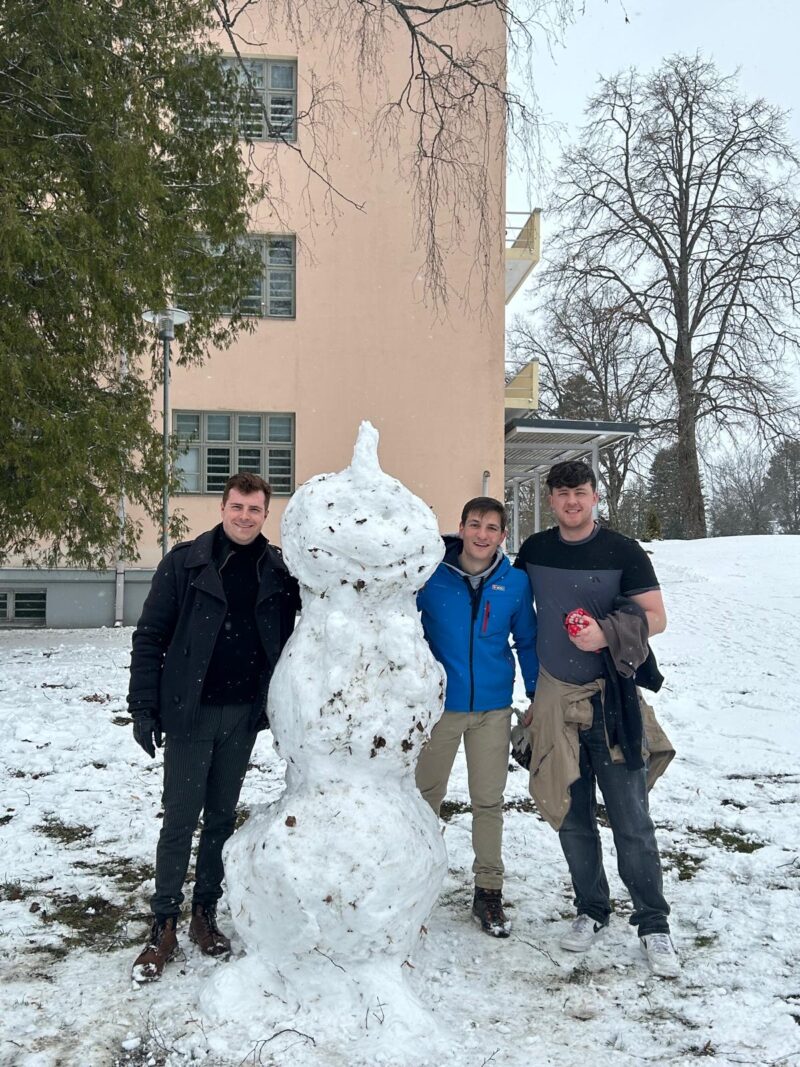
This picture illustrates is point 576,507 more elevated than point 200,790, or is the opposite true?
point 576,507

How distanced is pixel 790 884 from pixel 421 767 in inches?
73.0

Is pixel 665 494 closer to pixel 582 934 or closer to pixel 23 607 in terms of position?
pixel 23 607

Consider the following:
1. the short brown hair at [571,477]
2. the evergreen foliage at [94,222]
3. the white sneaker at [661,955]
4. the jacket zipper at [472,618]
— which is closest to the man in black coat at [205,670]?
the jacket zipper at [472,618]


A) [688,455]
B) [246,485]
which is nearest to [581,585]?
[246,485]

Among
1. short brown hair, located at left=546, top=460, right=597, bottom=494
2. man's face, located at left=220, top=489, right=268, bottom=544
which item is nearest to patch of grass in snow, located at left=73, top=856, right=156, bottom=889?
A: man's face, located at left=220, top=489, right=268, bottom=544

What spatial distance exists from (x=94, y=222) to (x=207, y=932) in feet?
19.4

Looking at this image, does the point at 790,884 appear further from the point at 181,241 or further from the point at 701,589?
the point at 701,589

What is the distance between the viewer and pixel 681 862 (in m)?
4.21

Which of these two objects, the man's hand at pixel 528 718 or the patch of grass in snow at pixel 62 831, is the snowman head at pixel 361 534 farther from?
the patch of grass in snow at pixel 62 831

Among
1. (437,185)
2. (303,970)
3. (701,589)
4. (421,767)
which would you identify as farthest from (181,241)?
(701,589)

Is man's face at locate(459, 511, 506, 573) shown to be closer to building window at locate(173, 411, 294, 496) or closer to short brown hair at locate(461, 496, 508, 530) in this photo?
short brown hair at locate(461, 496, 508, 530)

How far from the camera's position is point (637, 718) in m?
3.25

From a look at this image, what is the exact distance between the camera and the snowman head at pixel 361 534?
2.83m

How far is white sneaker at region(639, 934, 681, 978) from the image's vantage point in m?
3.16
